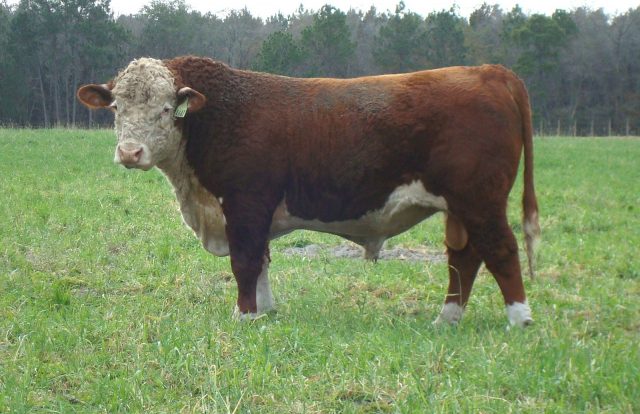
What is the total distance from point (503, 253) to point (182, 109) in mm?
2547

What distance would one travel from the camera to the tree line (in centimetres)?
4769

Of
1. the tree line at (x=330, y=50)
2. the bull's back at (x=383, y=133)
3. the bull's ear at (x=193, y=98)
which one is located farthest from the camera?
the tree line at (x=330, y=50)

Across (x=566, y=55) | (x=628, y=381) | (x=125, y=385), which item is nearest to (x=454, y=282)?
(x=628, y=381)

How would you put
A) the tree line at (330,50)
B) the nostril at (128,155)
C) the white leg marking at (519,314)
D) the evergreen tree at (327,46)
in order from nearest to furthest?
the white leg marking at (519,314), the nostril at (128,155), the evergreen tree at (327,46), the tree line at (330,50)

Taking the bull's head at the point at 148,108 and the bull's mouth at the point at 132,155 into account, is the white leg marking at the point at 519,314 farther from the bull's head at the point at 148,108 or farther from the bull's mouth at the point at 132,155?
the bull's mouth at the point at 132,155

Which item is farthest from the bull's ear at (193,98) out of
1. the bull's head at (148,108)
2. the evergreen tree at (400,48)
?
the evergreen tree at (400,48)

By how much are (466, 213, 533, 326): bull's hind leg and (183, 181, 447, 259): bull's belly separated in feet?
1.10

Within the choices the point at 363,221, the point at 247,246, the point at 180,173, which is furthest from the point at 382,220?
the point at 180,173

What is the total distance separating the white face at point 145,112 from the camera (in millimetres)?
5559

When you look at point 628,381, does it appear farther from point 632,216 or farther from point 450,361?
point 632,216

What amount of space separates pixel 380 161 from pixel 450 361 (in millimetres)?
1892

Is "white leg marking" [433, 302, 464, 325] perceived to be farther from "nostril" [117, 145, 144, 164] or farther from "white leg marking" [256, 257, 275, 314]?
"nostril" [117, 145, 144, 164]

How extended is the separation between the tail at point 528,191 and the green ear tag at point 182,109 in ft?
7.85

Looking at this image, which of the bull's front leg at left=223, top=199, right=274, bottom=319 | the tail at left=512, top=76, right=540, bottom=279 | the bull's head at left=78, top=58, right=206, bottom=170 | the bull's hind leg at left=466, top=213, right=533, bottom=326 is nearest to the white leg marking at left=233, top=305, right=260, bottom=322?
the bull's front leg at left=223, top=199, right=274, bottom=319
